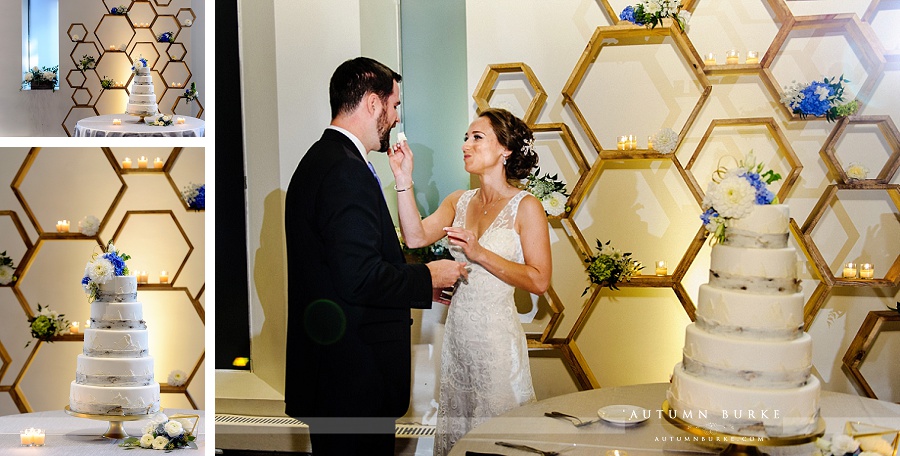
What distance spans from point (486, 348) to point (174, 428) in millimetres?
1321

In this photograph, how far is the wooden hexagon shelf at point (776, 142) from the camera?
2.93m

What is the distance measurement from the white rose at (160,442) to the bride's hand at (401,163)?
157cm

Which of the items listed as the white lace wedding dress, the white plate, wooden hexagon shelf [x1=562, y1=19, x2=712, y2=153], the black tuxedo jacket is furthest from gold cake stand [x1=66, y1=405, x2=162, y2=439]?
wooden hexagon shelf [x1=562, y1=19, x2=712, y2=153]

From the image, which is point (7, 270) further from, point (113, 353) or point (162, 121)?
point (113, 353)

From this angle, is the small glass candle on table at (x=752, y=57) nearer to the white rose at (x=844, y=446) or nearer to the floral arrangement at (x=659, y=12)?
the floral arrangement at (x=659, y=12)

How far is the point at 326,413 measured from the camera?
2.57 meters

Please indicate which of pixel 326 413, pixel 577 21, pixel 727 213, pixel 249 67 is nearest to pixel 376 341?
pixel 326 413

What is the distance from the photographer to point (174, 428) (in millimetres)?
1374

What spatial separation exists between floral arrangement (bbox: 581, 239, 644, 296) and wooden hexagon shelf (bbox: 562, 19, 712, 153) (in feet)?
1.37

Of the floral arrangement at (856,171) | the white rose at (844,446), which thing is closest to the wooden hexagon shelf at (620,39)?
the floral arrangement at (856,171)

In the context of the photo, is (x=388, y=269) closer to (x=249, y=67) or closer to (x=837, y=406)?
(x=249, y=67)

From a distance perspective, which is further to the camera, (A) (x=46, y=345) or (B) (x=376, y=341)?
(B) (x=376, y=341)

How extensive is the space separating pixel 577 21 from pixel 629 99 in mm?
382

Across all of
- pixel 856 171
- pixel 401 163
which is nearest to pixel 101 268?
pixel 401 163
